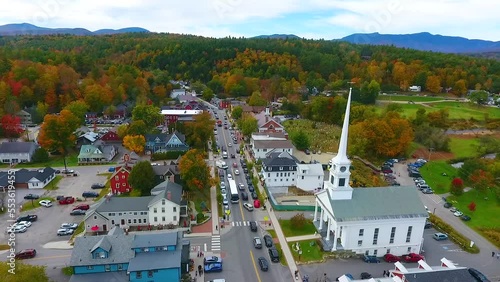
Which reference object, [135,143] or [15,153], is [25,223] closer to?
[135,143]

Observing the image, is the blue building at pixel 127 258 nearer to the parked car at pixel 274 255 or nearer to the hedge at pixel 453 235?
the parked car at pixel 274 255

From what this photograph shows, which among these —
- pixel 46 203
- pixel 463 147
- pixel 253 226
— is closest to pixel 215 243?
pixel 253 226

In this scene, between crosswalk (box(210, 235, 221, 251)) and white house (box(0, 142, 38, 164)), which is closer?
crosswalk (box(210, 235, 221, 251))

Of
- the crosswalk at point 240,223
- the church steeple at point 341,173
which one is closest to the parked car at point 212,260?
the crosswalk at point 240,223

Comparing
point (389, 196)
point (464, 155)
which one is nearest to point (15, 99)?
point (389, 196)

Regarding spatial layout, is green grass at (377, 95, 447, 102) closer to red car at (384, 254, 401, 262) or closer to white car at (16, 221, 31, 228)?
red car at (384, 254, 401, 262)

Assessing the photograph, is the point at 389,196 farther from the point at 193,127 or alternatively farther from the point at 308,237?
the point at 193,127

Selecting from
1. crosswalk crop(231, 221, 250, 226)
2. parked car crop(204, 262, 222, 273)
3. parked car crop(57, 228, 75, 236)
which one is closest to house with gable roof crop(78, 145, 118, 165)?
parked car crop(57, 228, 75, 236)
